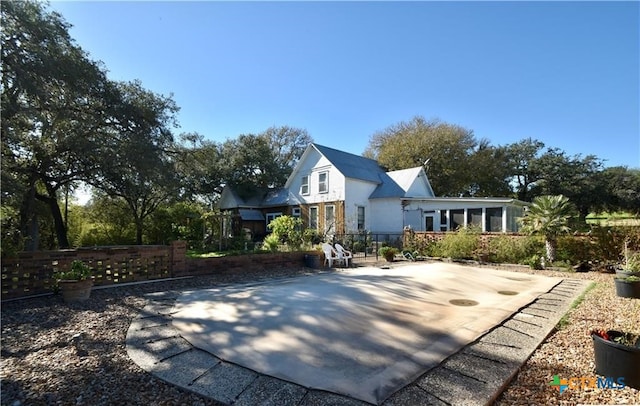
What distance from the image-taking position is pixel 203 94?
41.6ft

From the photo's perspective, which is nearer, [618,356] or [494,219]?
[618,356]

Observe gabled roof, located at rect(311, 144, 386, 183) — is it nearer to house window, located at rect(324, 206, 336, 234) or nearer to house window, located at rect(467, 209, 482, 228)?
house window, located at rect(324, 206, 336, 234)

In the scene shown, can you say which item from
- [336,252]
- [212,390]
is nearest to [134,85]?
[336,252]

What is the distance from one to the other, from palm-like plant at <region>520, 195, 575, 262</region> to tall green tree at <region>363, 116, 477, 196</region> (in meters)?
16.1

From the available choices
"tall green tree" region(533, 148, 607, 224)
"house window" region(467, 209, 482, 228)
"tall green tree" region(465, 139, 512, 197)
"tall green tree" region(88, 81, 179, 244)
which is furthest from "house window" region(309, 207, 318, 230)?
"tall green tree" region(533, 148, 607, 224)

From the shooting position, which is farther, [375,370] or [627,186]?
[627,186]

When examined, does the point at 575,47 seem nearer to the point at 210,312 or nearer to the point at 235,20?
the point at 235,20

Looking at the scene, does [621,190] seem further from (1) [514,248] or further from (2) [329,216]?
(2) [329,216]

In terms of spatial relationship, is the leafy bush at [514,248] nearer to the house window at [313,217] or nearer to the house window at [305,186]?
the house window at [313,217]

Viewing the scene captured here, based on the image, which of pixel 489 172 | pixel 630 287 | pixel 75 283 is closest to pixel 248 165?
pixel 489 172

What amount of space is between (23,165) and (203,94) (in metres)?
6.51

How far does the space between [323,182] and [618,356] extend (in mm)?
17845

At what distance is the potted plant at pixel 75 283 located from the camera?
220 inches

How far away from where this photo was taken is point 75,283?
5.62m
